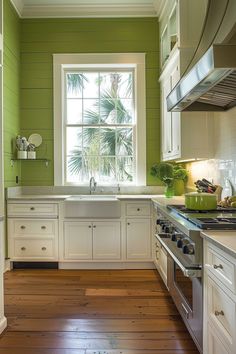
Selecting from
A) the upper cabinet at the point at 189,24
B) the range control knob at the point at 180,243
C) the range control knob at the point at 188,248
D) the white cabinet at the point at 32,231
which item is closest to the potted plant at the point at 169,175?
the upper cabinet at the point at 189,24

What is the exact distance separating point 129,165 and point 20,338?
283 cm

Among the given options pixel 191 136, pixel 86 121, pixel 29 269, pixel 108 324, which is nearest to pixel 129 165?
pixel 86 121

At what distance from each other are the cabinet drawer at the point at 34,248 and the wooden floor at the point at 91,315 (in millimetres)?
261

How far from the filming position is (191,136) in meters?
3.44

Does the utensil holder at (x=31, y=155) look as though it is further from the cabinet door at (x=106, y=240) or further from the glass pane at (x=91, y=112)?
the cabinet door at (x=106, y=240)

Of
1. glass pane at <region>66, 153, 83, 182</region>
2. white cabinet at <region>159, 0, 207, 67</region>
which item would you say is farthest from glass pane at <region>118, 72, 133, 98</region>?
white cabinet at <region>159, 0, 207, 67</region>

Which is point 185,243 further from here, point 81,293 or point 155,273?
point 155,273

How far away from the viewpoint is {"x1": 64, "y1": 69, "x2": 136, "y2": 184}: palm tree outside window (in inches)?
187

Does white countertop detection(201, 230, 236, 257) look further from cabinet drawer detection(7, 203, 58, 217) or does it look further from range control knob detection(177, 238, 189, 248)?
cabinet drawer detection(7, 203, 58, 217)

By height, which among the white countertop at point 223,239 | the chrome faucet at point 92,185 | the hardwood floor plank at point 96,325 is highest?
the chrome faucet at point 92,185

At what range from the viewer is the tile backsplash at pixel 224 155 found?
2.89m

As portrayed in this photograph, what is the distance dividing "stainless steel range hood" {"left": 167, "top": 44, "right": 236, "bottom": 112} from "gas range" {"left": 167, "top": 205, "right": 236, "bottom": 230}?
0.84m

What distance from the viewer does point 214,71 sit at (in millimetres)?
1848

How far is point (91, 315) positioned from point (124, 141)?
259 cm
